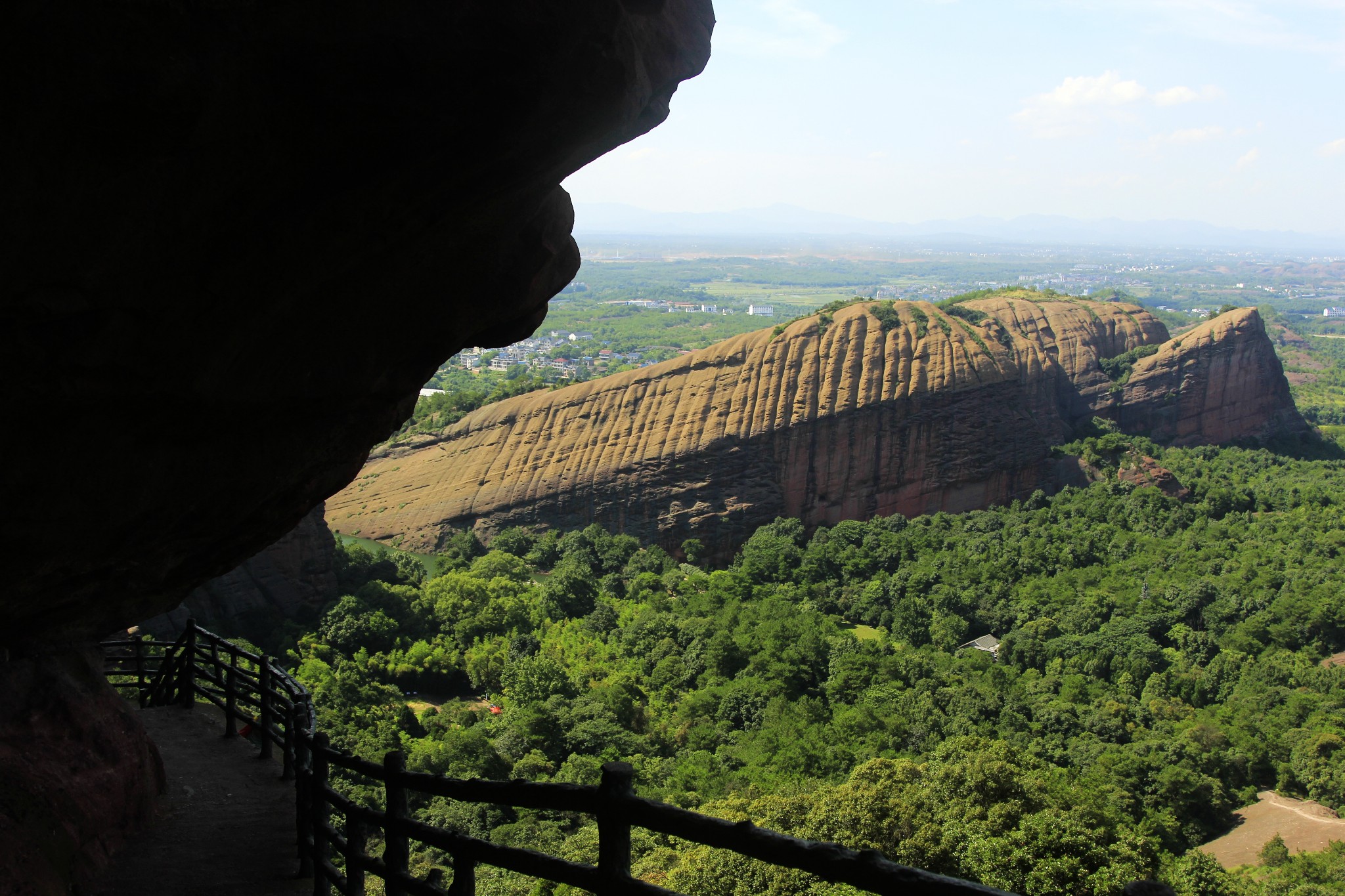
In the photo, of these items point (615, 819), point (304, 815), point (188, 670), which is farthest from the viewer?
point (188, 670)

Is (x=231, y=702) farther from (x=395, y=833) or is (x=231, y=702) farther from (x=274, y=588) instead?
(x=274, y=588)

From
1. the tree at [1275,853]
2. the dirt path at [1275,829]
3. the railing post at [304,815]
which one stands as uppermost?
the railing post at [304,815]

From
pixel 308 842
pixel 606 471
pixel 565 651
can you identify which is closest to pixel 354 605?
pixel 565 651

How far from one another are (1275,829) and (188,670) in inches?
935

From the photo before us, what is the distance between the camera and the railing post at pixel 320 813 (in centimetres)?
658

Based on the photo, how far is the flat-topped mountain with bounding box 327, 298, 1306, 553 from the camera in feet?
152

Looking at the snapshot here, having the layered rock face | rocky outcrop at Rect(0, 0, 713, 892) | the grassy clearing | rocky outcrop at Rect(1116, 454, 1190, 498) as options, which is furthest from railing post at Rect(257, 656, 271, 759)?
rocky outcrop at Rect(1116, 454, 1190, 498)

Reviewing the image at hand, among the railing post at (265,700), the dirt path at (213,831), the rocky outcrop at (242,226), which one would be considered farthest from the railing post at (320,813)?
the railing post at (265,700)

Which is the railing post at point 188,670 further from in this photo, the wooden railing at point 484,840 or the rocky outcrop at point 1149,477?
the rocky outcrop at point 1149,477

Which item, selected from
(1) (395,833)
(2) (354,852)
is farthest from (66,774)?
(1) (395,833)

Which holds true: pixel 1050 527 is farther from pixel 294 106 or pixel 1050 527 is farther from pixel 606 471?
pixel 294 106

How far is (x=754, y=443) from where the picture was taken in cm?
4653

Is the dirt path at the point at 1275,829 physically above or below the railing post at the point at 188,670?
below

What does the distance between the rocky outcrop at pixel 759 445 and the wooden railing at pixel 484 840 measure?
124ft
